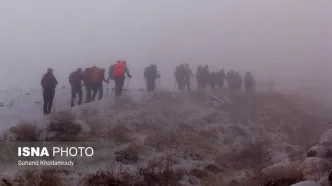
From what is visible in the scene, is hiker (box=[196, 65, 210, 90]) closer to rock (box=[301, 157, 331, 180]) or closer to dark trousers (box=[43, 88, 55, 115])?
dark trousers (box=[43, 88, 55, 115])

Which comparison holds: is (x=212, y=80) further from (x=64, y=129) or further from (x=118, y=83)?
(x=64, y=129)

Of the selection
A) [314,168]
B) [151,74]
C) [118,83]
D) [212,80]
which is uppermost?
[151,74]

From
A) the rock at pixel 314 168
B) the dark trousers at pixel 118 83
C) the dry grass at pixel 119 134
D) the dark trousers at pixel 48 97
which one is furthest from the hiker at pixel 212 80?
the rock at pixel 314 168

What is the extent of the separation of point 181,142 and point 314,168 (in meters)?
6.07

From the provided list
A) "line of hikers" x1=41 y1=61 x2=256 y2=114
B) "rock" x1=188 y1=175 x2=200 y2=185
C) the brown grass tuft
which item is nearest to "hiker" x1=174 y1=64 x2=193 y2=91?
"line of hikers" x1=41 y1=61 x2=256 y2=114

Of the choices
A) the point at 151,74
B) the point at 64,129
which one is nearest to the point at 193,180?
the point at 64,129

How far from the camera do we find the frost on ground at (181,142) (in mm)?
10016

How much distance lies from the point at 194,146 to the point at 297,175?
5865 millimetres

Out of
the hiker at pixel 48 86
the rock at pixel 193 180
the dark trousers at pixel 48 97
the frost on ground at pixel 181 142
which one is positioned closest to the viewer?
the frost on ground at pixel 181 142

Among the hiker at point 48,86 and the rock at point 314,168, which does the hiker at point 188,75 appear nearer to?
the hiker at point 48,86

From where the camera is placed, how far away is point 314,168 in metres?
9.34

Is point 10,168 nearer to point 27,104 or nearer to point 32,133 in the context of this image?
point 32,133

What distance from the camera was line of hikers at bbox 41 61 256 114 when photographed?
1527 cm

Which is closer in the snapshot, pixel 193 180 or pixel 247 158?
pixel 193 180
